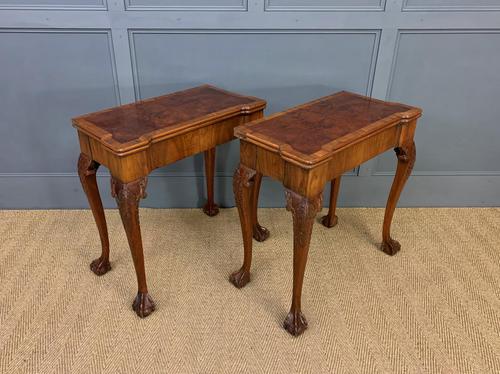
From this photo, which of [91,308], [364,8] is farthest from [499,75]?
[91,308]

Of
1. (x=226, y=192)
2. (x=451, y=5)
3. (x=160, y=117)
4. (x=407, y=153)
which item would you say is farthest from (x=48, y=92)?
(x=451, y=5)

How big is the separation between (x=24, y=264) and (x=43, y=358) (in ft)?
1.94

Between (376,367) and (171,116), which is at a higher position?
(171,116)

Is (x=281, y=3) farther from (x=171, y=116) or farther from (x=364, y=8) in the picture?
(x=171, y=116)

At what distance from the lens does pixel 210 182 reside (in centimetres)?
220

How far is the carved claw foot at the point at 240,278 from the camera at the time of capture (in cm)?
179

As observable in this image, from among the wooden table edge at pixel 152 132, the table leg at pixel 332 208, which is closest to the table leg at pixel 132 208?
the wooden table edge at pixel 152 132

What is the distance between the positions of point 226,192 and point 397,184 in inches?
36.0

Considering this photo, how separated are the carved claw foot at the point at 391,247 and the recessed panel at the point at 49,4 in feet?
5.57

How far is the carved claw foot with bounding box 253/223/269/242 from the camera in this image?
207 cm

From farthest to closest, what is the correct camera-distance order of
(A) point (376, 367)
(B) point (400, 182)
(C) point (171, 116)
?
(B) point (400, 182) → (C) point (171, 116) → (A) point (376, 367)

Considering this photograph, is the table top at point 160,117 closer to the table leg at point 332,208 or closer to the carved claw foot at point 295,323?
the table leg at point 332,208

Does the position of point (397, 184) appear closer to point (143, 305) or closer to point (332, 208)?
point (332, 208)

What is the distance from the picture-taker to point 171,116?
5.21 feet
